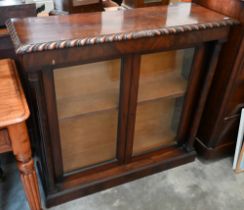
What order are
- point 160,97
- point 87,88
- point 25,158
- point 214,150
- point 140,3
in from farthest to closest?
point 214,150 → point 140,3 → point 160,97 → point 87,88 → point 25,158

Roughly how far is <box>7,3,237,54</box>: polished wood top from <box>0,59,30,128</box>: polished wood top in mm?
184

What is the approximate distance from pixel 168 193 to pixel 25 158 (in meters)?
0.83

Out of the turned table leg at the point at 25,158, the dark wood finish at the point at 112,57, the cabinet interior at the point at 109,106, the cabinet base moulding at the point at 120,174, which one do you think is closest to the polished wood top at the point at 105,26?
the dark wood finish at the point at 112,57

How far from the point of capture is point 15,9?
123 cm

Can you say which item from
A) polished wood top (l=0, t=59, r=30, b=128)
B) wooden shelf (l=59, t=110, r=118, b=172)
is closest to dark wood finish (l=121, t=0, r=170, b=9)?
wooden shelf (l=59, t=110, r=118, b=172)

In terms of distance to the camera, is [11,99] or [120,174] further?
[120,174]

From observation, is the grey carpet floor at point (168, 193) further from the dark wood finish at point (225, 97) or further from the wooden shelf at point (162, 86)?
the wooden shelf at point (162, 86)

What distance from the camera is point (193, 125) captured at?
4.97 feet

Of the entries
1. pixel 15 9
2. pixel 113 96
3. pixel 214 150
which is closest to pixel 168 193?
pixel 214 150

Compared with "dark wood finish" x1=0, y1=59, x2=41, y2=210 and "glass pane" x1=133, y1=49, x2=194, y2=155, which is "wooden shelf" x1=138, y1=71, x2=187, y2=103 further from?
"dark wood finish" x1=0, y1=59, x2=41, y2=210

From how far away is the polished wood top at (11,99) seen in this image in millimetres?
867

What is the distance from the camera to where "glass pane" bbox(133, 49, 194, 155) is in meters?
1.28

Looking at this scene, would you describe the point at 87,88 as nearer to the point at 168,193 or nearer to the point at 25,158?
the point at 25,158

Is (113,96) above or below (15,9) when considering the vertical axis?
below
